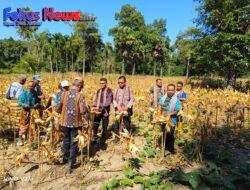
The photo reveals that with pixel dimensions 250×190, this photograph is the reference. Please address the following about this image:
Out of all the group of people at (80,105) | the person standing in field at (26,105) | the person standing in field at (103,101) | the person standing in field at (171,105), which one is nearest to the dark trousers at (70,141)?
the group of people at (80,105)

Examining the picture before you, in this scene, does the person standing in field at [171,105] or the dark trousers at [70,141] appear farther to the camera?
the person standing in field at [171,105]

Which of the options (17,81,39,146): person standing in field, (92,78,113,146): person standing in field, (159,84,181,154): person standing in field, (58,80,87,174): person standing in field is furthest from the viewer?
(17,81,39,146): person standing in field

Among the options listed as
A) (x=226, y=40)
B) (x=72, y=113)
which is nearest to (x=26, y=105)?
(x=72, y=113)

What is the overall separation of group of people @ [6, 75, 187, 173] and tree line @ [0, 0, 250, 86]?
14823 mm

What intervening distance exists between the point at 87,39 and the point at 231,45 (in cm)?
3318

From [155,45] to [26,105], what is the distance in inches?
1891

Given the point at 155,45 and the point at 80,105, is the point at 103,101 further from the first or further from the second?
the point at 155,45

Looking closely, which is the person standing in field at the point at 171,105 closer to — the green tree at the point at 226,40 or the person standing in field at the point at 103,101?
the person standing in field at the point at 103,101

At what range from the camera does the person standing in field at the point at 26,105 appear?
7336 mm

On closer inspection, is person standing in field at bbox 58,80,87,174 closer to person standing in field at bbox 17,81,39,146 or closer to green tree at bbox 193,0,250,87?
person standing in field at bbox 17,81,39,146

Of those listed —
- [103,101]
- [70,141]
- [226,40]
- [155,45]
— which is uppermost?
[155,45]

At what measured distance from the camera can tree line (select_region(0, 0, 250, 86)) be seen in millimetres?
21984

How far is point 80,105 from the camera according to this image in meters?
6.00

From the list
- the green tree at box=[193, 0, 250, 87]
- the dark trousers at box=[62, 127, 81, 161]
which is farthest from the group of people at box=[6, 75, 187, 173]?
the green tree at box=[193, 0, 250, 87]
